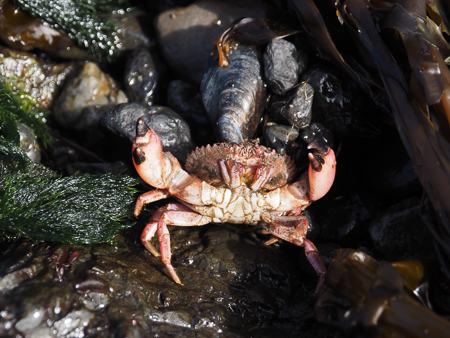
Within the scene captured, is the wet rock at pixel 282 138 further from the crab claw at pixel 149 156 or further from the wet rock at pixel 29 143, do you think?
the wet rock at pixel 29 143

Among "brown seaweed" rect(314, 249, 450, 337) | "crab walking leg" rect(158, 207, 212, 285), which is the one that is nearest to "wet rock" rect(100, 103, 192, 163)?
"crab walking leg" rect(158, 207, 212, 285)

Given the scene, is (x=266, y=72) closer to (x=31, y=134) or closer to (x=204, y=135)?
(x=204, y=135)

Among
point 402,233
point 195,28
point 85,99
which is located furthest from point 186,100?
point 402,233

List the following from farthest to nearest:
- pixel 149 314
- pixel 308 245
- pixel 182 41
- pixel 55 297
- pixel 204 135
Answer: pixel 182 41 → pixel 204 135 → pixel 308 245 → pixel 149 314 → pixel 55 297

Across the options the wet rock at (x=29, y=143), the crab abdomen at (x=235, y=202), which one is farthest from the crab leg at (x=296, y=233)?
the wet rock at (x=29, y=143)

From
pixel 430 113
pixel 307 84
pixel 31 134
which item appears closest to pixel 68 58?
pixel 31 134

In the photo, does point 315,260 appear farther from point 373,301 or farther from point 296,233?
point 373,301
